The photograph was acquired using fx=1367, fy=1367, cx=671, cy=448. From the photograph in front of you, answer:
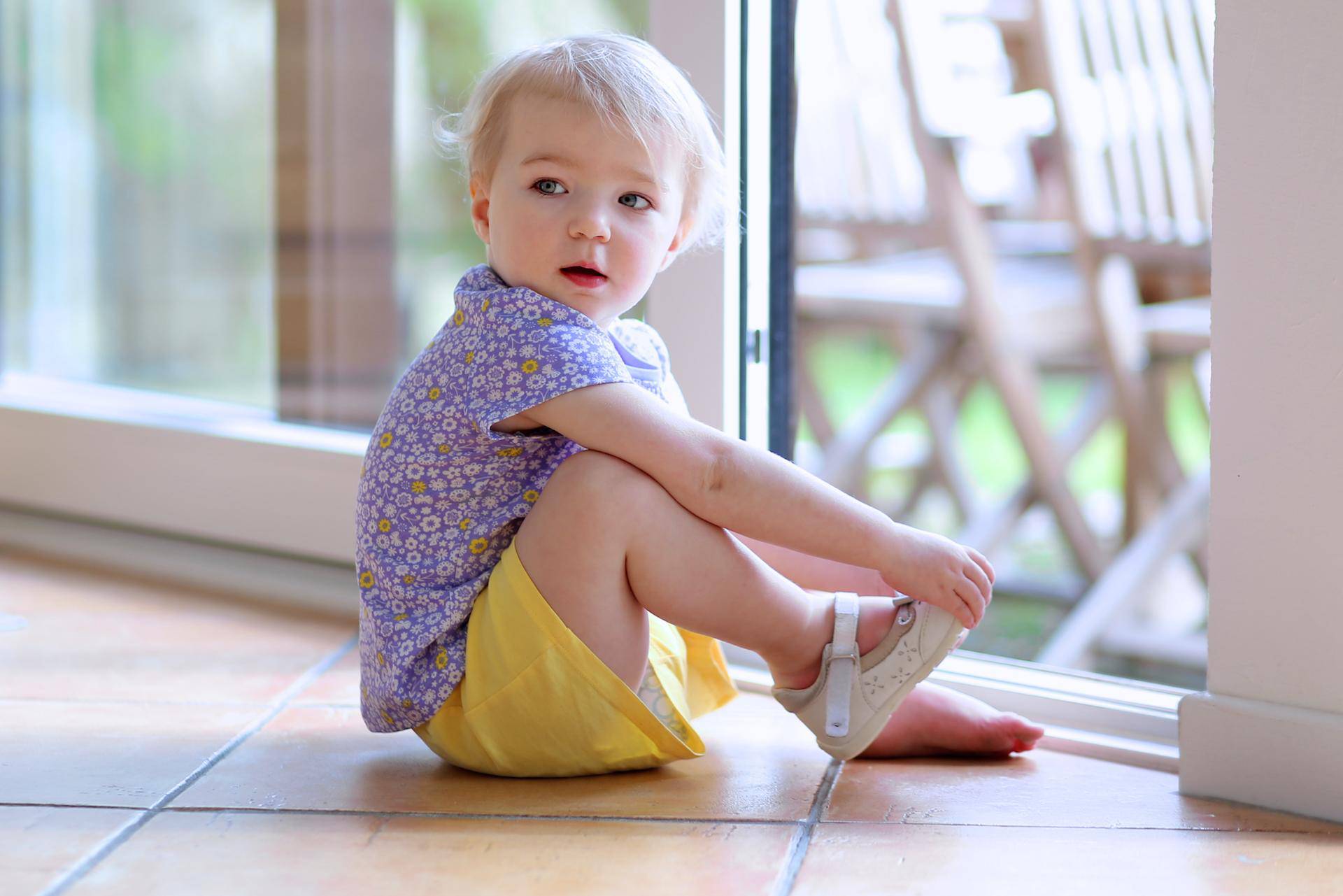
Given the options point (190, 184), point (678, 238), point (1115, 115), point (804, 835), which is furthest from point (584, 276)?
point (1115, 115)

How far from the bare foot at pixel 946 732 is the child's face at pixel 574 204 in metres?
0.35

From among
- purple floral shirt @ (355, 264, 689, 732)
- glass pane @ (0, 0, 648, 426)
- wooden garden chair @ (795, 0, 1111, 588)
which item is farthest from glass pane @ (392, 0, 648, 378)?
wooden garden chair @ (795, 0, 1111, 588)

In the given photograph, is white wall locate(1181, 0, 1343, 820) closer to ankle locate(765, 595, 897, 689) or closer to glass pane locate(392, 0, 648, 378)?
ankle locate(765, 595, 897, 689)

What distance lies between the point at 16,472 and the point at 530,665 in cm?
105

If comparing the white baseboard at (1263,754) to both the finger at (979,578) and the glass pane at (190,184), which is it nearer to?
the finger at (979,578)

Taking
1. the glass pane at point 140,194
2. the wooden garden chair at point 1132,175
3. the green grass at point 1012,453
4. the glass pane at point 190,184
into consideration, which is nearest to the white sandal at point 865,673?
the glass pane at point 190,184

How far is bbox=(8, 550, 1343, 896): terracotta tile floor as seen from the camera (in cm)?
73

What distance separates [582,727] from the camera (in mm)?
854

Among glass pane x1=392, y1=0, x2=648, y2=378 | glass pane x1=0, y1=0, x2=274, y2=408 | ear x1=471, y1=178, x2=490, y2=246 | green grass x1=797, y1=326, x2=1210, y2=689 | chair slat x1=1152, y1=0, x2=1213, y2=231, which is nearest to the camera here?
ear x1=471, y1=178, x2=490, y2=246

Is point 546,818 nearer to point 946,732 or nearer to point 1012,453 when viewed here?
point 946,732

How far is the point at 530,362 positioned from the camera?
33.1 inches

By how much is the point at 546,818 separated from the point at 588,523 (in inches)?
7.0

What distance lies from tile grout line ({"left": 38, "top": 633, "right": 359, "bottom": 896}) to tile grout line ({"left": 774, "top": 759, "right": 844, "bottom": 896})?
37cm

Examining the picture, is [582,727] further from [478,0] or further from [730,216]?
[478,0]
